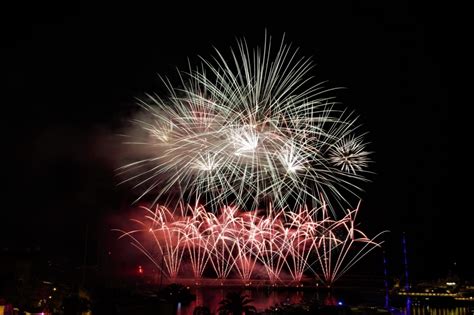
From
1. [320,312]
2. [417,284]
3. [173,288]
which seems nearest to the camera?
[320,312]

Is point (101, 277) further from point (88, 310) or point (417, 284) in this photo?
point (417, 284)

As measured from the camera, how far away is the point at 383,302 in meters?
37.7

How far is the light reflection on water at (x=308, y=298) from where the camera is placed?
3412 centimetres

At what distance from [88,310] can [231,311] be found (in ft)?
Answer: 18.3

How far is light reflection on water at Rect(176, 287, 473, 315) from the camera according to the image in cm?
3412

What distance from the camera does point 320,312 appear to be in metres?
22.9

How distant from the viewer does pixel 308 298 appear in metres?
35.9

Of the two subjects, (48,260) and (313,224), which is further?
(48,260)

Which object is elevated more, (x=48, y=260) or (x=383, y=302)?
(x=48, y=260)

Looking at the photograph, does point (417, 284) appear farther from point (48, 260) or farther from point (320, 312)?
point (48, 260)

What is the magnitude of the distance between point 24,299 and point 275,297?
23844 millimetres

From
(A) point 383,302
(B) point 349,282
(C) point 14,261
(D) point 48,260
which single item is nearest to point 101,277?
(D) point 48,260

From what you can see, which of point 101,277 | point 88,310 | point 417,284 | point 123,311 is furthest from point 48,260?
point 417,284

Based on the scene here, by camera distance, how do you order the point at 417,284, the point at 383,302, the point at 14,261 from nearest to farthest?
the point at 14,261
the point at 383,302
the point at 417,284
